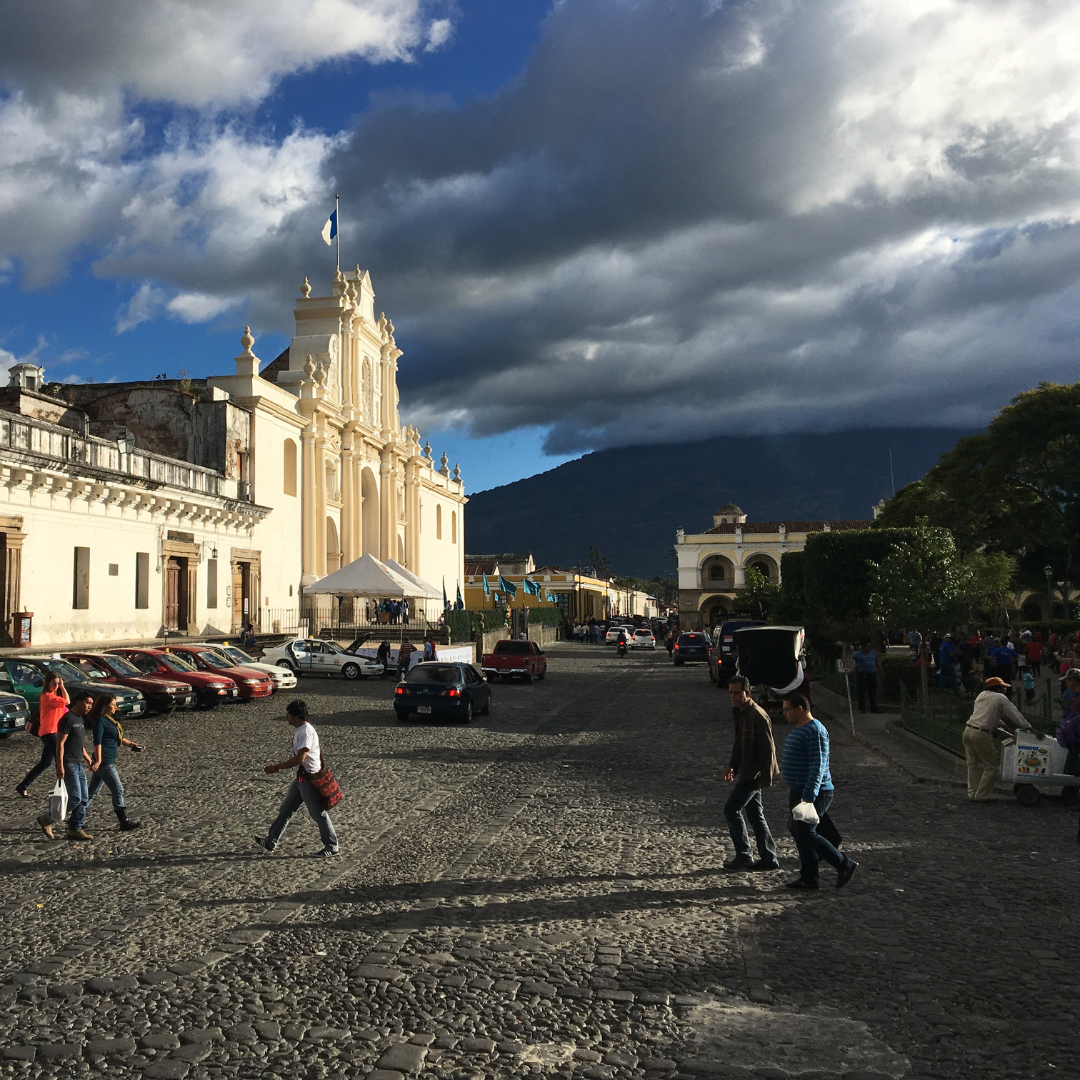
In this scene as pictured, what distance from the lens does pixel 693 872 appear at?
26.9 ft

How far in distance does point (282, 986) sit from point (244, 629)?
29838 mm

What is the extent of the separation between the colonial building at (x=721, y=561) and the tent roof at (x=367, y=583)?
54877 mm

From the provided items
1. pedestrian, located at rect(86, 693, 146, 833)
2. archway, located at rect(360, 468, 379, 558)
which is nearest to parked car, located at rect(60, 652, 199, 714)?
pedestrian, located at rect(86, 693, 146, 833)

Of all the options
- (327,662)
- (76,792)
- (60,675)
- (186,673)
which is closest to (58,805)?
(76,792)

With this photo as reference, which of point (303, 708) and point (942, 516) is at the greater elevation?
point (942, 516)

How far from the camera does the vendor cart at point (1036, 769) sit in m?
11.0

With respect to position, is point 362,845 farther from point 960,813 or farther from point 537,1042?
point 960,813

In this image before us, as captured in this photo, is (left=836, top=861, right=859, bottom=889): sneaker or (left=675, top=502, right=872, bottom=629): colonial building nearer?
(left=836, top=861, right=859, bottom=889): sneaker

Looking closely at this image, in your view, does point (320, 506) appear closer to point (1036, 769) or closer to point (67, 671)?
point (67, 671)

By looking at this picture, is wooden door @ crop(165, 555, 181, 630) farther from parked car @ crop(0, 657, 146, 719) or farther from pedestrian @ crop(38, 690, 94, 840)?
pedestrian @ crop(38, 690, 94, 840)

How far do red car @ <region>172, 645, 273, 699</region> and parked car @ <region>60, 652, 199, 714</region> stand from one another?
207 centimetres

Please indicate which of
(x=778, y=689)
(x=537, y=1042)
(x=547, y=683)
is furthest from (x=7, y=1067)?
(x=547, y=683)

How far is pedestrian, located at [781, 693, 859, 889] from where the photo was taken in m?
7.48

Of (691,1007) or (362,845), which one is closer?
(691,1007)
